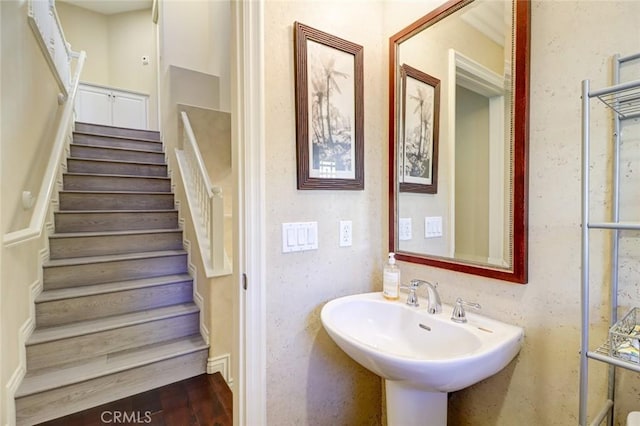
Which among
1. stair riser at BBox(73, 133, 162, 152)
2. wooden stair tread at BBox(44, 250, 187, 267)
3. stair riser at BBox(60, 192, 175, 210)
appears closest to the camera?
wooden stair tread at BBox(44, 250, 187, 267)

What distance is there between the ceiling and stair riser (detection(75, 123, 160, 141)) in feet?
9.32

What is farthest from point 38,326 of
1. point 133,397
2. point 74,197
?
point 74,197

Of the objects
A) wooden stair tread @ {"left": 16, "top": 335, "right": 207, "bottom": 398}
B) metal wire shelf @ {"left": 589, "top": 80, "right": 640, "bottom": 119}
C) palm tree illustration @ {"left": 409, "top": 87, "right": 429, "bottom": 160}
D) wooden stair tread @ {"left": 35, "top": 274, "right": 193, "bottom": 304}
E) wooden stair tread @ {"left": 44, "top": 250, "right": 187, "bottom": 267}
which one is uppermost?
palm tree illustration @ {"left": 409, "top": 87, "right": 429, "bottom": 160}

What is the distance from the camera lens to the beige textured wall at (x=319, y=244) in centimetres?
116

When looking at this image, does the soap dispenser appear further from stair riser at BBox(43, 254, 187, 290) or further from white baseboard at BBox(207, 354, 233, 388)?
stair riser at BBox(43, 254, 187, 290)

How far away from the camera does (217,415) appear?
183 cm

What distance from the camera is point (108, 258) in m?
2.60

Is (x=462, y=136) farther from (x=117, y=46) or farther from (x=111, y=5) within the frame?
(x=111, y=5)

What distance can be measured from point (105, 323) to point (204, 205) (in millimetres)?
1142

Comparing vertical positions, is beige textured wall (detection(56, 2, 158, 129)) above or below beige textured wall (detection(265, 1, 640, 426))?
above

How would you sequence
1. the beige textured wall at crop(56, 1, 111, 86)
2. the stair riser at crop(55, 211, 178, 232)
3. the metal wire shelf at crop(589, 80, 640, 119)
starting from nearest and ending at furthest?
the metal wire shelf at crop(589, 80, 640, 119) → the stair riser at crop(55, 211, 178, 232) → the beige textured wall at crop(56, 1, 111, 86)

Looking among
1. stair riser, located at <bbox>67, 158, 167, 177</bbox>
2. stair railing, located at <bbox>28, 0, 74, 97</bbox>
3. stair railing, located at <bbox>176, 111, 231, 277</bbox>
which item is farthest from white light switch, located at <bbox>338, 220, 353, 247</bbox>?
stair riser, located at <bbox>67, 158, 167, 177</bbox>

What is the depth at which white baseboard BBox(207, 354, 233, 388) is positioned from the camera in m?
2.28

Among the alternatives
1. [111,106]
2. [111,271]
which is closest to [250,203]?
[111,271]
